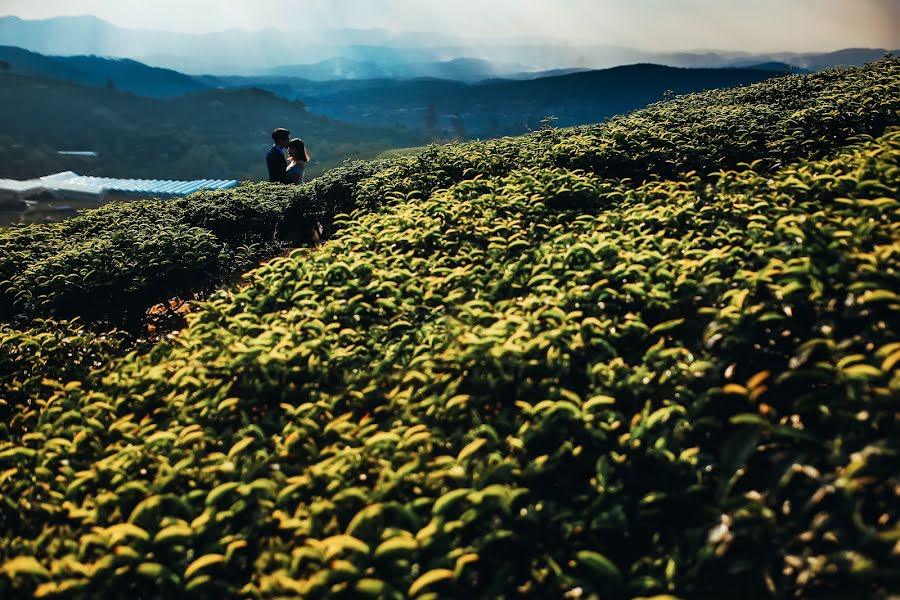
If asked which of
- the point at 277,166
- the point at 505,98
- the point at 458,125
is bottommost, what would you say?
the point at 277,166

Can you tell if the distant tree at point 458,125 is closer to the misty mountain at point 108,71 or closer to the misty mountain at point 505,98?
the misty mountain at point 505,98

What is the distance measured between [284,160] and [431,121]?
A: 332 ft

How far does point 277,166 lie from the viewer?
10.1 m

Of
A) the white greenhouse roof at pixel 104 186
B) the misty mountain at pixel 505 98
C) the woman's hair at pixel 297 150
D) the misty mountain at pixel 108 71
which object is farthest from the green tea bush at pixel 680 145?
the misty mountain at pixel 108 71

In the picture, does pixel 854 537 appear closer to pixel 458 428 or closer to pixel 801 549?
pixel 801 549

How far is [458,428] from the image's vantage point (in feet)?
10.1

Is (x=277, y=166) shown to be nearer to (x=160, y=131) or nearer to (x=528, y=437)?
(x=528, y=437)

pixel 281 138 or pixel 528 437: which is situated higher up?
pixel 281 138

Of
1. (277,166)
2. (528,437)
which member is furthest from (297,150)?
(528,437)

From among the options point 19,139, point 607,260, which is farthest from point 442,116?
point 607,260

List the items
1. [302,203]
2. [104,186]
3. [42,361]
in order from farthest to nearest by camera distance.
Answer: [104,186] → [302,203] → [42,361]

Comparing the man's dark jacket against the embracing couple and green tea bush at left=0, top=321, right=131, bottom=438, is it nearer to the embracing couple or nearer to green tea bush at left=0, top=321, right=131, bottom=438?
the embracing couple

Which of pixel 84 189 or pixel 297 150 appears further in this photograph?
pixel 84 189

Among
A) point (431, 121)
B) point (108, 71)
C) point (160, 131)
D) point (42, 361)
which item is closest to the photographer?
point (42, 361)
